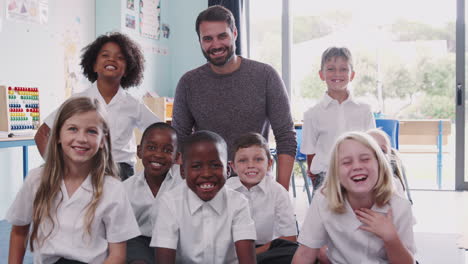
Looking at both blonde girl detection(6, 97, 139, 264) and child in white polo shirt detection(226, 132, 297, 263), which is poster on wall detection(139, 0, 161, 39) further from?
blonde girl detection(6, 97, 139, 264)

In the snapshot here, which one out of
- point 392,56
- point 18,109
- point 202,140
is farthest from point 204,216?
point 392,56

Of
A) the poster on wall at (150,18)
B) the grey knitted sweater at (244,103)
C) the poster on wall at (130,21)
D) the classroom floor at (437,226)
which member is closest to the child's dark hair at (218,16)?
the grey knitted sweater at (244,103)

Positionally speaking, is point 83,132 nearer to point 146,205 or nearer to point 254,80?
point 146,205

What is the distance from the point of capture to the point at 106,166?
64.2 inches

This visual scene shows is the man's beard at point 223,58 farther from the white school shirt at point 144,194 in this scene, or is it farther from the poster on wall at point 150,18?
the poster on wall at point 150,18

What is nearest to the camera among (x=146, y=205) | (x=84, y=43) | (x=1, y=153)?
(x=146, y=205)

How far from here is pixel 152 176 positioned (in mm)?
1863

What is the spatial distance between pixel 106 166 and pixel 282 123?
2.63 ft

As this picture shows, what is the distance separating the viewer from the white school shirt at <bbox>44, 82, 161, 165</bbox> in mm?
2148

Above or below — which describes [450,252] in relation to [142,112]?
below

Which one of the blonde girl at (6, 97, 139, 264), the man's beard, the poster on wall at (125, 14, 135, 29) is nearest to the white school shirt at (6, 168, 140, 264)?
the blonde girl at (6, 97, 139, 264)

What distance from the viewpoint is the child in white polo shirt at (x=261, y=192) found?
1973 millimetres

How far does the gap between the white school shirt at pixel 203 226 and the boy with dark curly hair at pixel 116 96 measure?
63 cm

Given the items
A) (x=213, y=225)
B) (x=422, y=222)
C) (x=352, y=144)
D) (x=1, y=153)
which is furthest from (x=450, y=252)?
(x=1, y=153)
